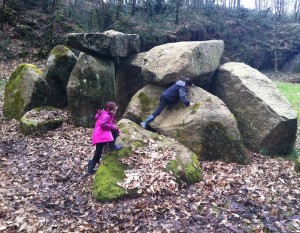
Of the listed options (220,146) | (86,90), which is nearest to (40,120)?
(86,90)

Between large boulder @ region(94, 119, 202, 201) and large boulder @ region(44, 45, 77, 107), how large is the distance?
5.04m

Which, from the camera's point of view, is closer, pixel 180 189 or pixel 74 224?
pixel 74 224

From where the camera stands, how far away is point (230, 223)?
233 inches

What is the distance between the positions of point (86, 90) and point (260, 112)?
629cm

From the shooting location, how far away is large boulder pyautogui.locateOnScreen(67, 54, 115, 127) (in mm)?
11703

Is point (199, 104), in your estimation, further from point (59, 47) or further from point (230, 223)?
point (59, 47)

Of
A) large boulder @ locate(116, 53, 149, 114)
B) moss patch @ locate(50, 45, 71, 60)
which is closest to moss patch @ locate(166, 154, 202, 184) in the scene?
large boulder @ locate(116, 53, 149, 114)

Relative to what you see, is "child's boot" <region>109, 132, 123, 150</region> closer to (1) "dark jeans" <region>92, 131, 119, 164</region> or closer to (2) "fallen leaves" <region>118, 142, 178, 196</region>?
(1) "dark jeans" <region>92, 131, 119, 164</region>

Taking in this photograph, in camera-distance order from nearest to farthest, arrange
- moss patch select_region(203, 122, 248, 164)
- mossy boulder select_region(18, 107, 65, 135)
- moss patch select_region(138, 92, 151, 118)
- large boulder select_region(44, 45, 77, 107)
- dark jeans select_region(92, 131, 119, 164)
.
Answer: dark jeans select_region(92, 131, 119, 164), moss patch select_region(203, 122, 248, 164), mossy boulder select_region(18, 107, 65, 135), moss patch select_region(138, 92, 151, 118), large boulder select_region(44, 45, 77, 107)

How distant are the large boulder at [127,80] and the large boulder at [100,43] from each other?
2.31 feet

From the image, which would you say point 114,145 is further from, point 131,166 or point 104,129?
point 131,166

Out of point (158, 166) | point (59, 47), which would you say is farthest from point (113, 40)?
point (158, 166)

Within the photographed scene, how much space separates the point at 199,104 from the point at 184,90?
0.71m

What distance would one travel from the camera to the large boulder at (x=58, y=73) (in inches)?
500
